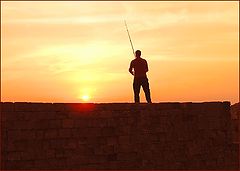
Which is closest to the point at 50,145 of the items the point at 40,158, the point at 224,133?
the point at 40,158

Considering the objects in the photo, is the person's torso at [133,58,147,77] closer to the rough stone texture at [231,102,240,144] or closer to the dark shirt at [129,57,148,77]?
the dark shirt at [129,57,148,77]

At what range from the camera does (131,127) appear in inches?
463

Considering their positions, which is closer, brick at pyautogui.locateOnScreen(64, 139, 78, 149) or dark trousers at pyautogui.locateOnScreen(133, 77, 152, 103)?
brick at pyautogui.locateOnScreen(64, 139, 78, 149)

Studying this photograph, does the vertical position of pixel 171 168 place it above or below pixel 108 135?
below

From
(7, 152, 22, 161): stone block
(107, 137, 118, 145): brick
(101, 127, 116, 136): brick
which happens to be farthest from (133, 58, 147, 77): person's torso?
(7, 152, 22, 161): stone block

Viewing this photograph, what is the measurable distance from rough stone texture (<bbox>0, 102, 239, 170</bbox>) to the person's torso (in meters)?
1.47

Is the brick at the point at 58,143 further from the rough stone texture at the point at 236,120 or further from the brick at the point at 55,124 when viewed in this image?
the rough stone texture at the point at 236,120

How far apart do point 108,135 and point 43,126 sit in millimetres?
1569

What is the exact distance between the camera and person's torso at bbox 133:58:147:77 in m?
13.1

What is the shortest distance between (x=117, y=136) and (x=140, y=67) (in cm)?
231

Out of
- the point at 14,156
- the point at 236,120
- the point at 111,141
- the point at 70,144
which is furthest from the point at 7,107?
the point at 236,120

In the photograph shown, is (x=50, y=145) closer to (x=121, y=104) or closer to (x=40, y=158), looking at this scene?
(x=40, y=158)

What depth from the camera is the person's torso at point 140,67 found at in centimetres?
1307

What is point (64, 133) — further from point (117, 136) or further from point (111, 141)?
point (117, 136)
